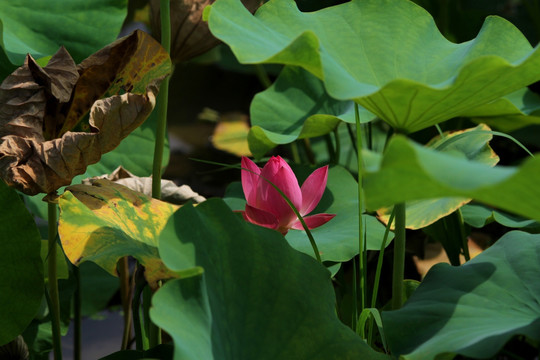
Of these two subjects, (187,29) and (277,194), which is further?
(187,29)

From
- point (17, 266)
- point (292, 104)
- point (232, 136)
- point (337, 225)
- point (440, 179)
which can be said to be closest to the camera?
point (440, 179)

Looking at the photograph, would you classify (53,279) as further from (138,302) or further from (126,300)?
(126,300)

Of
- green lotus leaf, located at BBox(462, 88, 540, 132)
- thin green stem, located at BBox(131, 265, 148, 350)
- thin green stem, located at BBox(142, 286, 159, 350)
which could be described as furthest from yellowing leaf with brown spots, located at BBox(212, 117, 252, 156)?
thin green stem, located at BBox(131, 265, 148, 350)

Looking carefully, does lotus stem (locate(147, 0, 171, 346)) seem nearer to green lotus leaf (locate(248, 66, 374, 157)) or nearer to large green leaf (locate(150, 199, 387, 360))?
large green leaf (locate(150, 199, 387, 360))

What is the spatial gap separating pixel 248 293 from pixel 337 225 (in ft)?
0.96

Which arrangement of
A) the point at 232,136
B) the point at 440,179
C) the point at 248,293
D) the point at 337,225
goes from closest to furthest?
the point at 440,179 → the point at 248,293 → the point at 337,225 → the point at 232,136

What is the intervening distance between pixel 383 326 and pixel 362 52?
30 centimetres

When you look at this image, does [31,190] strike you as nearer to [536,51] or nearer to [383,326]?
[383,326]

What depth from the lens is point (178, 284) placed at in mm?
569

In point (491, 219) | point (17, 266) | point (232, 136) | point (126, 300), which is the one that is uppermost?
point (17, 266)

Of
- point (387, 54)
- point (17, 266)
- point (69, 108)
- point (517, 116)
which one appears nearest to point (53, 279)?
point (17, 266)

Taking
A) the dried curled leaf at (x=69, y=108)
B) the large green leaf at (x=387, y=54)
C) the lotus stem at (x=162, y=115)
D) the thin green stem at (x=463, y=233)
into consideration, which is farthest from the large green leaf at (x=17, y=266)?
the thin green stem at (x=463, y=233)

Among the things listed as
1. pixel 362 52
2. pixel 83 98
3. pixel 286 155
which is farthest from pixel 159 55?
pixel 286 155

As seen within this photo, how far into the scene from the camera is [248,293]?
0.62 meters
